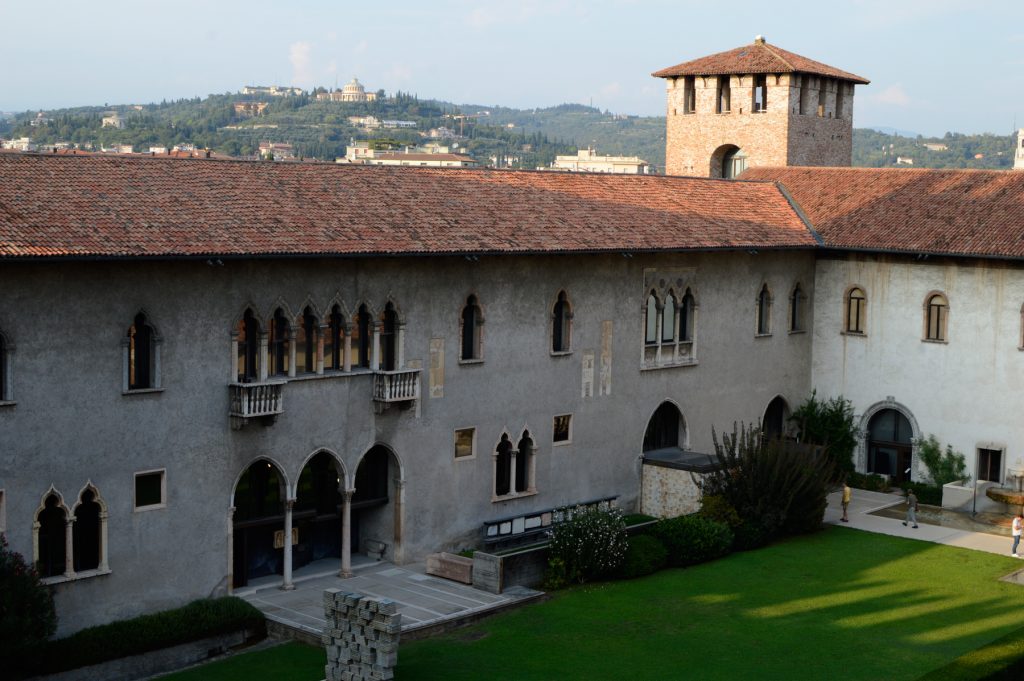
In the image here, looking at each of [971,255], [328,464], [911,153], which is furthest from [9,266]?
[911,153]

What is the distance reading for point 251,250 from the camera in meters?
28.4

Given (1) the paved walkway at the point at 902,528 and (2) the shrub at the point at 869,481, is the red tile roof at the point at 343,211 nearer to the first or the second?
(2) the shrub at the point at 869,481

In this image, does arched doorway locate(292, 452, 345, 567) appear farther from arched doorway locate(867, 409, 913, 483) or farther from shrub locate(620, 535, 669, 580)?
Result: arched doorway locate(867, 409, 913, 483)

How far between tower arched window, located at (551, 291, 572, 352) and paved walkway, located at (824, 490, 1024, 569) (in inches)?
370

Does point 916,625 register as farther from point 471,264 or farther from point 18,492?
point 18,492

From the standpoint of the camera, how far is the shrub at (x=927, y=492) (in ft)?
136

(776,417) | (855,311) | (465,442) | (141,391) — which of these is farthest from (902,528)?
(141,391)

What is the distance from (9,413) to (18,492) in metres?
1.51

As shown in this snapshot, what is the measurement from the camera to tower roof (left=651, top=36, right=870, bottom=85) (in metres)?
52.3

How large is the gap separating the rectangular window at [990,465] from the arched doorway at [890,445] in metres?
2.27

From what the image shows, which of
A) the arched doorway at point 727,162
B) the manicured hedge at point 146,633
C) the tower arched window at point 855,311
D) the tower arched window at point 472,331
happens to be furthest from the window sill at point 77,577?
the arched doorway at point 727,162

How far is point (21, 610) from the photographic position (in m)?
24.3

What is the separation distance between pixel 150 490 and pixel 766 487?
16.3 metres

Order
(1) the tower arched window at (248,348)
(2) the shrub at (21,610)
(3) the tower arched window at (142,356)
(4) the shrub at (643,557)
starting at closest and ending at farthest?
(2) the shrub at (21,610) < (3) the tower arched window at (142,356) < (1) the tower arched window at (248,348) < (4) the shrub at (643,557)
